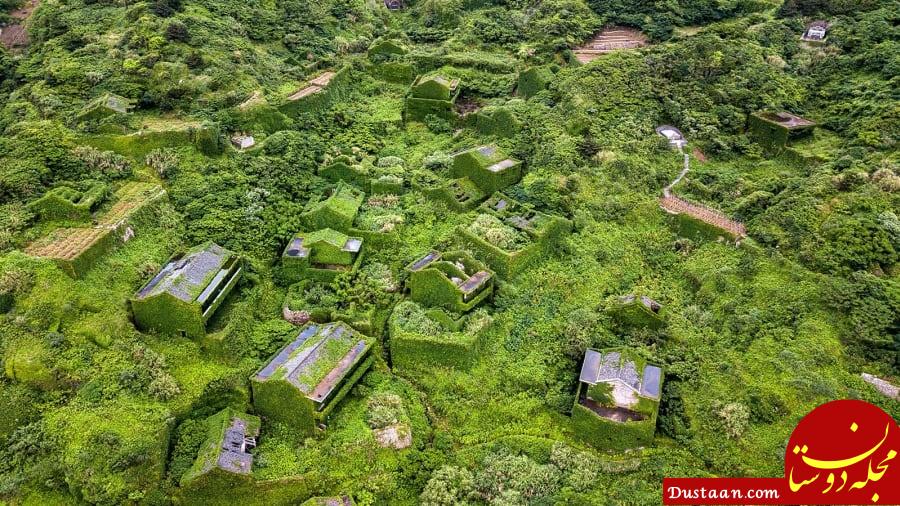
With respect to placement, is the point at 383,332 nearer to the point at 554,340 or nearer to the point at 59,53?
the point at 554,340

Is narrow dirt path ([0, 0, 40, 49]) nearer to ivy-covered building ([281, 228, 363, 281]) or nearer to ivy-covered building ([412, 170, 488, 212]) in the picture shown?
ivy-covered building ([281, 228, 363, 281])

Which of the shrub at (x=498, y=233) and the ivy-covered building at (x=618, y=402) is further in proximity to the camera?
the shrub at (x=498, y=233)

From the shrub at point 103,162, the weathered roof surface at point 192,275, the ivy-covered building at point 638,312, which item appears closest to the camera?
the weathered roof surface at point 192,275

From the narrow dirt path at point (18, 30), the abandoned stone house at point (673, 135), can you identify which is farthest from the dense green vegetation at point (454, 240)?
the narrow dirt path at point (18, 30)

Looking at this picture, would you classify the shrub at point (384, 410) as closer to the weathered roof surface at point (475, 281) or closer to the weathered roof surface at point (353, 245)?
the weathered roof surface at point (475, 281)

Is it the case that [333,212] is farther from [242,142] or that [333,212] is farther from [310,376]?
[310,376]

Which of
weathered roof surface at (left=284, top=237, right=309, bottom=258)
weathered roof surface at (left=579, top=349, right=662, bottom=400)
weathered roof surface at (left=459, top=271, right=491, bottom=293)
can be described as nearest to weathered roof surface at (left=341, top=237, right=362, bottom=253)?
weathered roof surface at (left=284, top=237, right=309, bottom=258)
